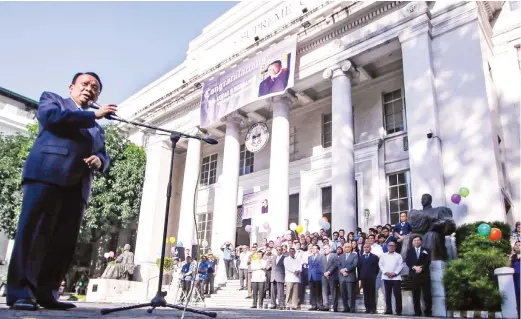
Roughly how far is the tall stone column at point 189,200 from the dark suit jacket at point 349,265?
35.3 feet

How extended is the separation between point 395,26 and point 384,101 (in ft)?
12.1

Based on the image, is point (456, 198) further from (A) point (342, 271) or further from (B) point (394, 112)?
(B) point (394, 112)

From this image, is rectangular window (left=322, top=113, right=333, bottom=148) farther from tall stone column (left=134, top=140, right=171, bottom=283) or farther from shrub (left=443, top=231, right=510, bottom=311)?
shrub (left=443, top=231, right=510, bottom=311)

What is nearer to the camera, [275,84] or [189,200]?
[275,84]

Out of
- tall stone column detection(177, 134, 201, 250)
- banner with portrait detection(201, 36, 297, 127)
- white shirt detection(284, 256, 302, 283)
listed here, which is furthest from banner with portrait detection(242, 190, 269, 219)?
white shirt detection(284, 256, 302, 283)

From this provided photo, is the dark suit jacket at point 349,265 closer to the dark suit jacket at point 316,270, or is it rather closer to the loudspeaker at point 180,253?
the dark suit jacket at point 316,270

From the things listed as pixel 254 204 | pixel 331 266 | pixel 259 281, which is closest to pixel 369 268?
pixel 331 266

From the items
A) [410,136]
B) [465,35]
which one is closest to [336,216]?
[410,136]

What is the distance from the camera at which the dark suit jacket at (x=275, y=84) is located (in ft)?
50.9

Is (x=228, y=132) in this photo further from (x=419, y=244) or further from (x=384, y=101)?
(x=419, y=244)

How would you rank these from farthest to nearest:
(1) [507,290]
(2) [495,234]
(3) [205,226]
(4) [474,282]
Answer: (3) [205,226], (2) [495,234], (4) [474,282], (1) [507,290]

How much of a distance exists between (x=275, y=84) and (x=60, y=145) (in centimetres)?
1281

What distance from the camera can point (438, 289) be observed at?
27.1 feet

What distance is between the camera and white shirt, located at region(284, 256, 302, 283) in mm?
10375
